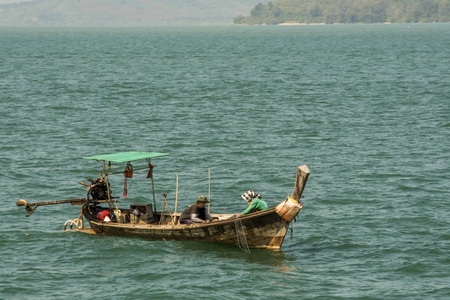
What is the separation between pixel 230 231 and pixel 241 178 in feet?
34.6

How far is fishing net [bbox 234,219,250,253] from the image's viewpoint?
2120 cm

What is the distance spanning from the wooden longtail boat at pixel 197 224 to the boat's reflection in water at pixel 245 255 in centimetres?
18

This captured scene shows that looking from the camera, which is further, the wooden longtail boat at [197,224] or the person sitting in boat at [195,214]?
the person sitting in boat at [195,214]

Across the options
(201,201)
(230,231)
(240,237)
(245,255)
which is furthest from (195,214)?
(245,255)

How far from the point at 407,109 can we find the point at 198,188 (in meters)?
25.8

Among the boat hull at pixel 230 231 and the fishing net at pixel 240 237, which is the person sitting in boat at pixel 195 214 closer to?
the boat hull at pixel 230 231

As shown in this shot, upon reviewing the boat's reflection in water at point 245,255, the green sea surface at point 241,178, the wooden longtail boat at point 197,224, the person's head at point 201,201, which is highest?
the person's head at point 201,201

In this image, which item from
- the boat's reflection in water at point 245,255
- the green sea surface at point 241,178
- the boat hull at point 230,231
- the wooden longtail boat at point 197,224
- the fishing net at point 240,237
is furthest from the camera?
the fishing net at point 240,237

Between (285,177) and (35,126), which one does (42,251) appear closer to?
(285,177)

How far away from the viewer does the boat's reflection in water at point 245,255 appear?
20.8 metres

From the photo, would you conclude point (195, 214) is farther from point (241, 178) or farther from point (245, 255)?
point (241, 178)

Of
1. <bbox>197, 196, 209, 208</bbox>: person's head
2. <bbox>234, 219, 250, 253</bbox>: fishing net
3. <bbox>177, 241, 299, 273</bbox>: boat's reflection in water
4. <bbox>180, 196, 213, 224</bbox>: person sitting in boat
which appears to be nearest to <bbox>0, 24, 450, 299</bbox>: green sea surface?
<bbox>177, 241, 299, 273</bbox>: boat's reflection in water

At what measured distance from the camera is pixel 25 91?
208ft

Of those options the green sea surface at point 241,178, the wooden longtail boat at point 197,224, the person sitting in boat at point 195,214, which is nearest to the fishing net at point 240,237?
the wooden longtail boat at point 197,224
